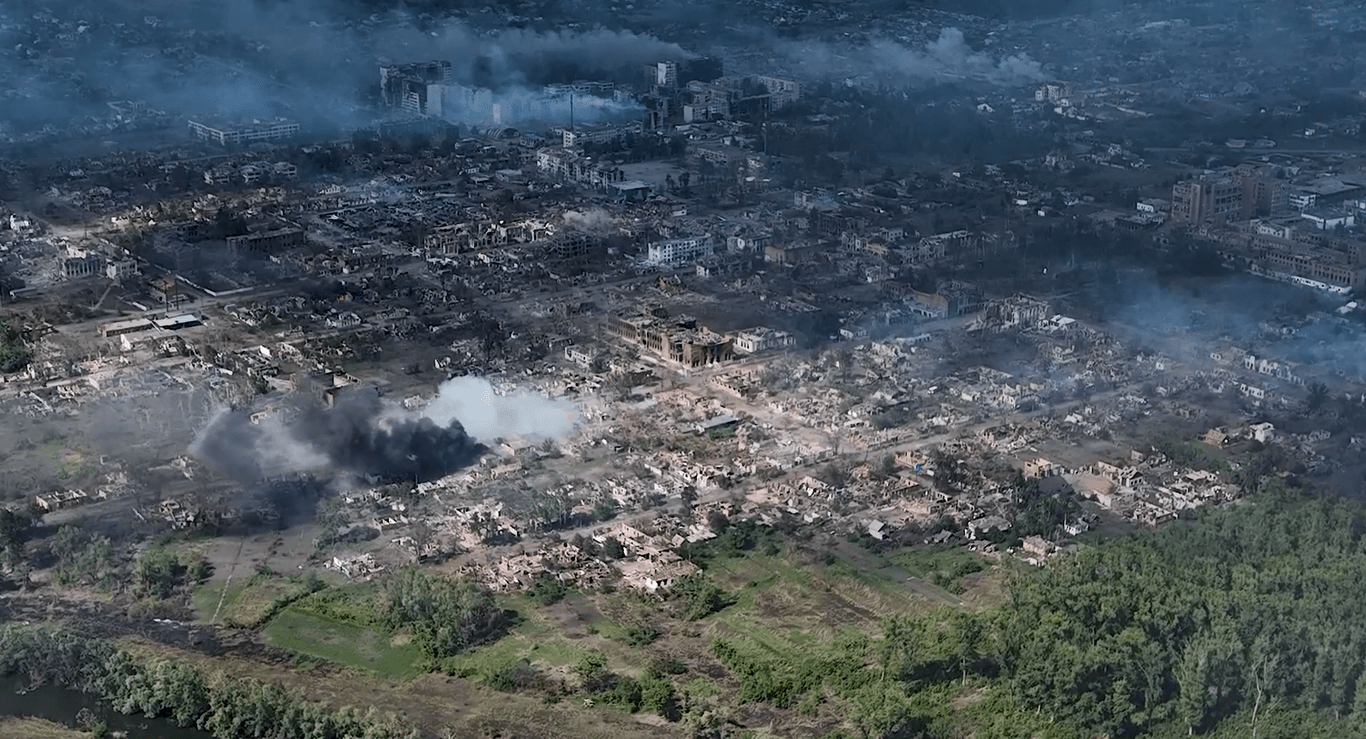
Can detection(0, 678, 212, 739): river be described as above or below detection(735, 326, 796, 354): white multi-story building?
above

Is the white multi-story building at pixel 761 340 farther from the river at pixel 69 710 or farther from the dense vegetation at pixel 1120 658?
the river at pixel 69 710

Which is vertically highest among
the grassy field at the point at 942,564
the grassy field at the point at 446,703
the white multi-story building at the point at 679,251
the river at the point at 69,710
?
the grassy field at the point at 942,564

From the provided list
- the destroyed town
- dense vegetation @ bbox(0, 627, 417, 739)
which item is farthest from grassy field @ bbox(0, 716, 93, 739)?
dense vegetation @ bbox(0, 627, 417, 739)

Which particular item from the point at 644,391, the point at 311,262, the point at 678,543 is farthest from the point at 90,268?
the point at 678,543

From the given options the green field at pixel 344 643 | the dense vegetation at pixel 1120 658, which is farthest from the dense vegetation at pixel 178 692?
the dense vegetation at pixel 1120 658

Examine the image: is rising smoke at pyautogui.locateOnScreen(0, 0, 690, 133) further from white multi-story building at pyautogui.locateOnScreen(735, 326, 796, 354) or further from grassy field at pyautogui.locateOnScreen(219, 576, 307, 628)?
grassy field at pyautogui.locateOnScreen(219, 576, 307, 628)

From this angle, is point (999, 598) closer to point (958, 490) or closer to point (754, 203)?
point (958, 490)

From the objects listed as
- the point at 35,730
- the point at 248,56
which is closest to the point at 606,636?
the point at 35,730
